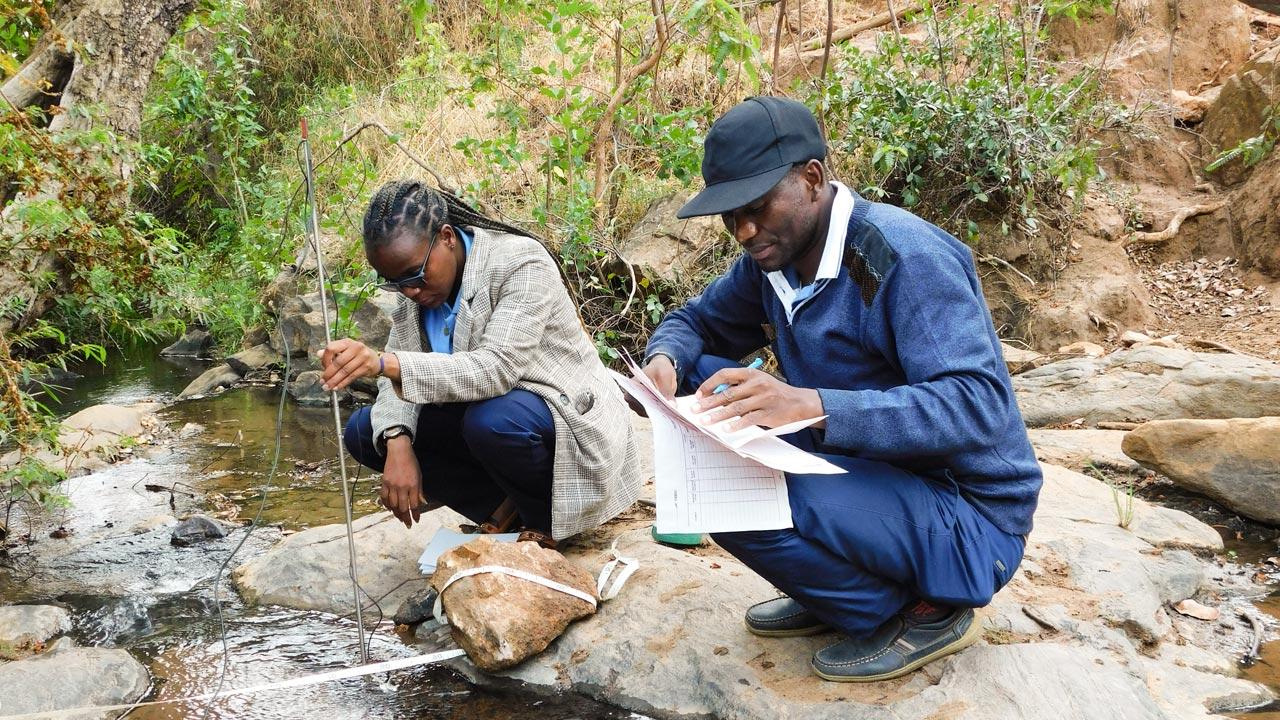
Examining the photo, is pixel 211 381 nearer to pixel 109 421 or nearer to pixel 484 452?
pixel 109 421

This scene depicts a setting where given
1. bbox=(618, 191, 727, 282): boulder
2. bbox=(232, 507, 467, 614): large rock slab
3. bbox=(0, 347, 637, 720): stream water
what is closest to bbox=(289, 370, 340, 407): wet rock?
bbox=(0, 347, 637, 720): stream water

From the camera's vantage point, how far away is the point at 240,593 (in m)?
3.51

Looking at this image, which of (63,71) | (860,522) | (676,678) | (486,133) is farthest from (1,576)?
(486,133)

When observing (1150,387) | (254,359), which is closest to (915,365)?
(1150,387)

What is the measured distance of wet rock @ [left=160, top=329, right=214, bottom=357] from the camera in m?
9.51

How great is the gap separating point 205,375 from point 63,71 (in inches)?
146

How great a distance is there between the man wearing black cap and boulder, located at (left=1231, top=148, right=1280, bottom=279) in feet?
19.2

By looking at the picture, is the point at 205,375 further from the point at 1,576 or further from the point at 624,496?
the point at 624,496

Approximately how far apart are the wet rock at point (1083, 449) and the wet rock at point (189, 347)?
7.43 meters

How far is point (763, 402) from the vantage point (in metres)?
2.08

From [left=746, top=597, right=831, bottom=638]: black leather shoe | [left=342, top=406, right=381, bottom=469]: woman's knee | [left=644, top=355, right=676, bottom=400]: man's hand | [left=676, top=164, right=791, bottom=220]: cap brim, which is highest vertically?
[left=676, top=164, right=791, bottom=220]: cap brim

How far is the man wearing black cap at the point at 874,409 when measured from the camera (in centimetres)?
209

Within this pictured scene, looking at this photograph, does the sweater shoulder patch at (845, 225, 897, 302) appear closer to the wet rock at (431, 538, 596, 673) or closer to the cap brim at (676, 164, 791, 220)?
the cap brim at (676, 164, 791, 220)

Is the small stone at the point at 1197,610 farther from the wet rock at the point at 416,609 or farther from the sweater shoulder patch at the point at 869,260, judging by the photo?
the wet rock at the point at 416,609
